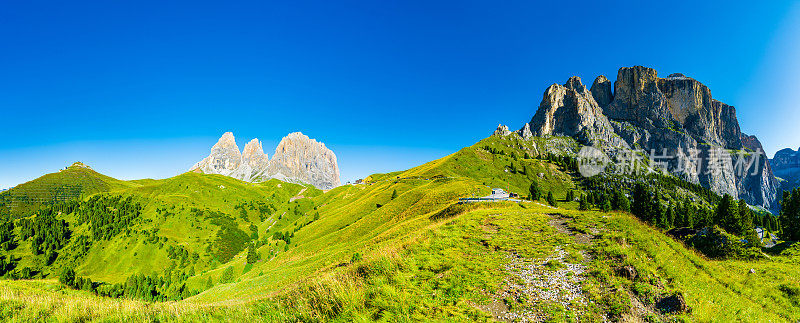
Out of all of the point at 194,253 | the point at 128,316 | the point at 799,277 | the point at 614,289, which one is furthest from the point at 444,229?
the point at 194,253

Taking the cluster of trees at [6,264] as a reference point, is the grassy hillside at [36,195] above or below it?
above

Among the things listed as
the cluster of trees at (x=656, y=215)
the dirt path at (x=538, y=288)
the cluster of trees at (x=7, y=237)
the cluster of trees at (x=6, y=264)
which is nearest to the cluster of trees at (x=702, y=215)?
the cluster of trees at (x=656, y=215)

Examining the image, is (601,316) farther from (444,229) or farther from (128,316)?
(128,316)

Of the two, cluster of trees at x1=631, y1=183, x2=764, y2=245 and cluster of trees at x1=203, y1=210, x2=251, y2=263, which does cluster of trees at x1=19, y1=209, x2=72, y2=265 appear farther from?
cluster of trees at x1=631, y1=183, x2=764, y2=245

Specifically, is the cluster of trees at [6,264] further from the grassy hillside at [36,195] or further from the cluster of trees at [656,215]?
the cluster of trees at [656,215]

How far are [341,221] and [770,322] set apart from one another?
70406 millimetres

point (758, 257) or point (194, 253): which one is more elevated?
point (758, 257)

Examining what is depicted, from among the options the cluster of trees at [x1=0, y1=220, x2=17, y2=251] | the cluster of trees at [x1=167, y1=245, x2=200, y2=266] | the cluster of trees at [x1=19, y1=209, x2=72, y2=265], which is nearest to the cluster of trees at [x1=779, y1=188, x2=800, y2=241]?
the cluster of trees at [x1=167, y1=245, x2=200, y2=266]


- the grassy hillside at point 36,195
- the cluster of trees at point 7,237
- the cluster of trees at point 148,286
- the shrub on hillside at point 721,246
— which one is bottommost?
the cluster of trees at point 148,286

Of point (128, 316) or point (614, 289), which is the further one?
point (614, 289)

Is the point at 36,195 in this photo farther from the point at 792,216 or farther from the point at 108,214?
the point at 792,216

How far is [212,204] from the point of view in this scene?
167500 mm

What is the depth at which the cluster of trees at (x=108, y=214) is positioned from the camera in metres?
135

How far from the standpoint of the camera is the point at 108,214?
5719 inches
